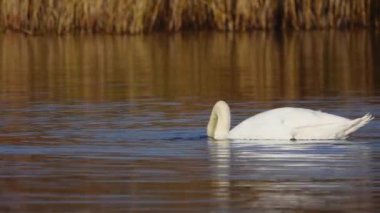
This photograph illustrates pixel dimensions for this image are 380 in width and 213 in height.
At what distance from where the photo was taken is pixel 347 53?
2341 centimetres

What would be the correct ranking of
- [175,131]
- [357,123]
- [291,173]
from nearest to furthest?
[291,173] → [357,123] → [175,131]

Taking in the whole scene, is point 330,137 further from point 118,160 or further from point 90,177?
point 90,177

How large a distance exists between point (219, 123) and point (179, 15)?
16330 millimetres

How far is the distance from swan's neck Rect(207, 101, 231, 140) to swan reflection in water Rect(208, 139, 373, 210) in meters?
0.18

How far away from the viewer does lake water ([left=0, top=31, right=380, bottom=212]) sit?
8570 millimetres

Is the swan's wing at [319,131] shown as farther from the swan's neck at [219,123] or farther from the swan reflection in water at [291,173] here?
the swan's neck at [219,123]

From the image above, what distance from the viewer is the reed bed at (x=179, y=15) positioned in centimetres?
2752

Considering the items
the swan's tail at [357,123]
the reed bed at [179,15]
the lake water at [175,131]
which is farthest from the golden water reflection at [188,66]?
the swan's tail at [357,123]

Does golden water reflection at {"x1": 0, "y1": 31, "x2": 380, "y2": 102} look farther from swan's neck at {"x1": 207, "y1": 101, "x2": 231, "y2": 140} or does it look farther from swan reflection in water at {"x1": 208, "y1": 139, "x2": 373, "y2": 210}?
swan reflection in water at {"x1": 208, "y1": 139, "x2": 373, "y2": 210}

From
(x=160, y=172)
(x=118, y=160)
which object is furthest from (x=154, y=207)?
(x=118, y=160)

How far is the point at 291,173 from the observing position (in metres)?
9.52

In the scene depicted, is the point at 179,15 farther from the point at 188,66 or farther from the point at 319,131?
the point at 319,131

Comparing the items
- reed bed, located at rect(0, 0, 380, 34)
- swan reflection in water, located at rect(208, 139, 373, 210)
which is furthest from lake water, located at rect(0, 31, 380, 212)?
reed bed, located at rect(0, 0, 380, 34)

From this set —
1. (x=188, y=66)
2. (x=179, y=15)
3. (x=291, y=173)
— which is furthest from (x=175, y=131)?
Answer: (x=179, y=15)
